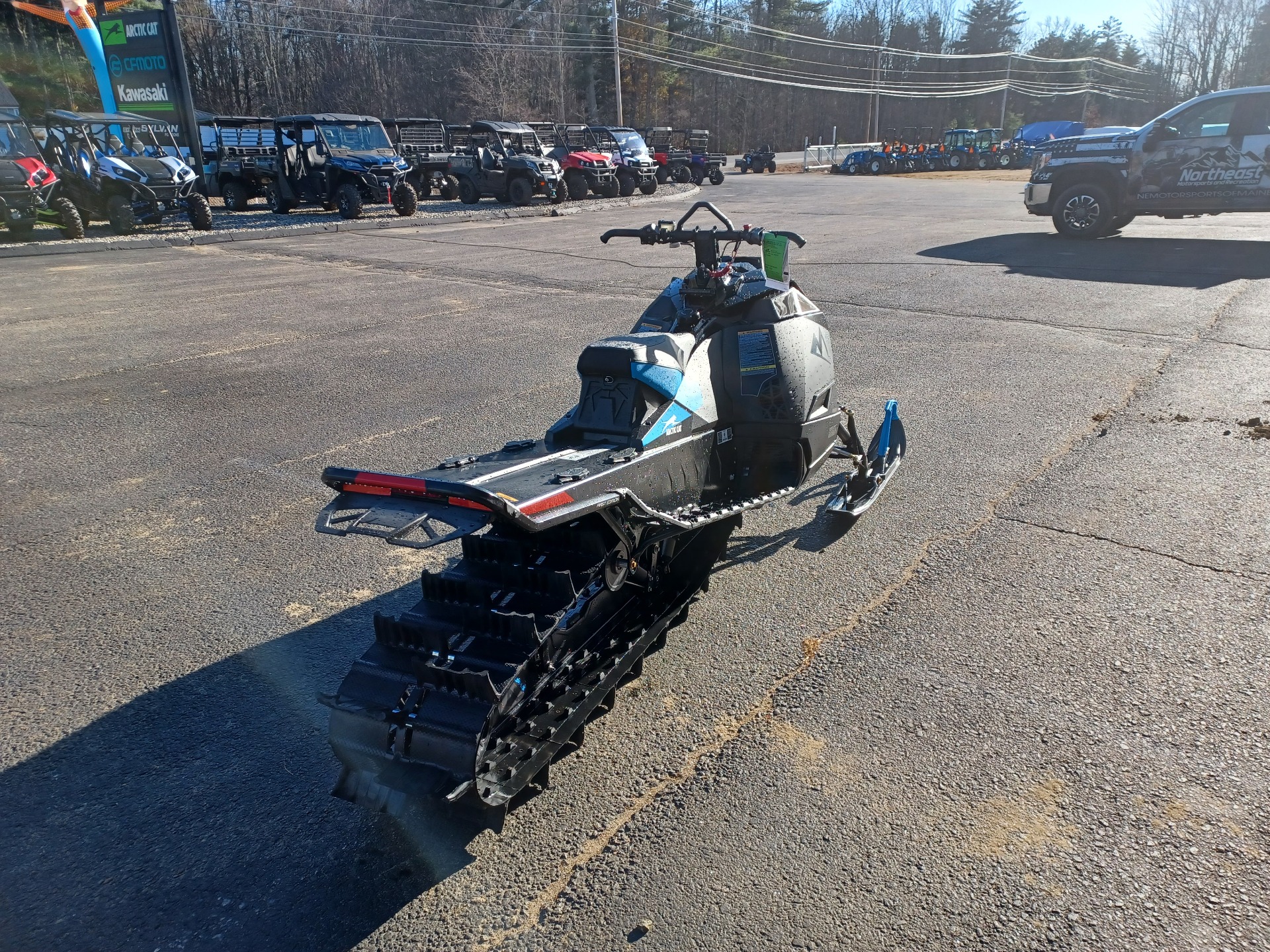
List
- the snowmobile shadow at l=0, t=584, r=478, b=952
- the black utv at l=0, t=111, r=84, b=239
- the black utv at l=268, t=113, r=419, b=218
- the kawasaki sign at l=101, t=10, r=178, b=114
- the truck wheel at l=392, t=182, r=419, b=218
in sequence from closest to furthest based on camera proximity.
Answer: the snowmobile shadow at l=0, t=584, r=478, b=952 → the black utv at l=0, t=111, r=84, b=239 → the truck wheel at l=392, t=182, r=419, b=218 → the black utv at l=268, t=113, r=419, b=218 → the kawasaki sign at l=101, t=10, r=178, b=114

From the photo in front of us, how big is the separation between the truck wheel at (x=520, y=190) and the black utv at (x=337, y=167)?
11.0 ft

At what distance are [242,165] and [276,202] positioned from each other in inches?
97.4

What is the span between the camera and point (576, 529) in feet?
10.5

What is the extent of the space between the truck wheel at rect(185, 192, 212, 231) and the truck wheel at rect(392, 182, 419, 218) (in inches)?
165

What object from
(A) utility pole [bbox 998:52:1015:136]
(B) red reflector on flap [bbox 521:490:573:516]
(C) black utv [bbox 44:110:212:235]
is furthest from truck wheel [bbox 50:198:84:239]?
(A) utility pole [bbox 998:52:1015:136]

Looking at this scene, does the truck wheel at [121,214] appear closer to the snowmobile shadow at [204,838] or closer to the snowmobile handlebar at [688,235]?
the snowmobile handlebar at [688,235]

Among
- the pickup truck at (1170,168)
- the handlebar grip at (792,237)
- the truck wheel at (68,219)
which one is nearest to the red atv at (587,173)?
the truck wheel at (68,219)

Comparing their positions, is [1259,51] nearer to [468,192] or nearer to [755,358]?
[468,192]

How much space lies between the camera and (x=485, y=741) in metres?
2.62

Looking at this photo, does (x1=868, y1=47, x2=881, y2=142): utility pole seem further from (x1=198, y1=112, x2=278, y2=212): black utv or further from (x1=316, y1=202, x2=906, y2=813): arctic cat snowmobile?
(x1=316, y1=202, x2=906, y2=813): arctic cat snowmobile

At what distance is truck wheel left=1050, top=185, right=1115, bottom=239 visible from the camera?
48.5 feet

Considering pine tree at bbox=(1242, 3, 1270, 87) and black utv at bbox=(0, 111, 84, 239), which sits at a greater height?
pine tree at bbox=(1242, 3, 1270, 87)

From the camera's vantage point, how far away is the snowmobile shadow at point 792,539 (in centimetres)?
464

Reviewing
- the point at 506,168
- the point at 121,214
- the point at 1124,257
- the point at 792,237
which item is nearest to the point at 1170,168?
the point at 1124,257
